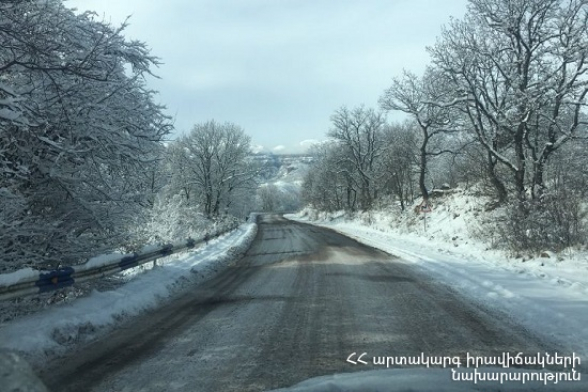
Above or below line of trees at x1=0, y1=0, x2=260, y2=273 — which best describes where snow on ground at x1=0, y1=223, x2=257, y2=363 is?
A: below

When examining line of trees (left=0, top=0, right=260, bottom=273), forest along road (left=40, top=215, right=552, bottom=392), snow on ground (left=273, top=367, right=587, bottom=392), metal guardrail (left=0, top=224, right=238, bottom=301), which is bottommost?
forest along road (left=40, top=215, right=552, bottom=392)

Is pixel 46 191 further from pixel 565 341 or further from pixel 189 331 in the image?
pixel 565 341

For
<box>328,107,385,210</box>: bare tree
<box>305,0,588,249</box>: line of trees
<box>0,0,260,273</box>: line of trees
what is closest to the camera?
<box>0,0,260,273</box>: line of trees

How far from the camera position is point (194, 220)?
36125 millimetres

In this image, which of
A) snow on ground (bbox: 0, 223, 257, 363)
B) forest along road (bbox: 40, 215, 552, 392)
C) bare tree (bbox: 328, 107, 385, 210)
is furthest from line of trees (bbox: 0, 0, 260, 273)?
bare tree (bbox: 328, 107, 385, 210)

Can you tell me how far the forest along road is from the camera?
4.83 m

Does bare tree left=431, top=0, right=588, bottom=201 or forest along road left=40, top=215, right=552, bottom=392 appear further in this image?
bare tree left=431, top=0, right=588, bottom=201

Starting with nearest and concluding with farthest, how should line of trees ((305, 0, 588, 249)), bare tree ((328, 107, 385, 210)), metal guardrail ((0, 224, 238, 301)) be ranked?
1. metal guardrail ((0, 224, 238, 301))
2. line of trees ((305, 0, 588, 249))
3. bare tree ((328, 107, 385, 210))

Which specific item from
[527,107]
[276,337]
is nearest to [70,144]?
[276,337]

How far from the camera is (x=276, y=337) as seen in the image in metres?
6.20

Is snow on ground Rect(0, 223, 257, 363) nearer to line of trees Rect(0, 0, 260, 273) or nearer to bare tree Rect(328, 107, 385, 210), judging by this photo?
line of trees Rect(0, 0, 260, 273)

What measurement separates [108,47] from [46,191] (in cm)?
303

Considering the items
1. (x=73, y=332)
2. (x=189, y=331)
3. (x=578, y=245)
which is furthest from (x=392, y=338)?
(x=578, y=245)

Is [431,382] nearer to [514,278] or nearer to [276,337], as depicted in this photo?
[276,337]
